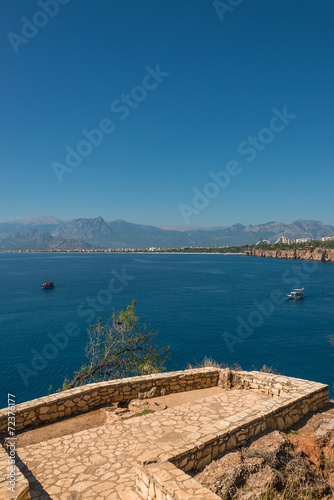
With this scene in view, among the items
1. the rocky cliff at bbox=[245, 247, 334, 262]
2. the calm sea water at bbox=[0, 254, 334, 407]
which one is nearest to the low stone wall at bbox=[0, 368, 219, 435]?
the calm sea water at bbox=[0, 254, 334, 407]

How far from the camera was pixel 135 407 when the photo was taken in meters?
9.09

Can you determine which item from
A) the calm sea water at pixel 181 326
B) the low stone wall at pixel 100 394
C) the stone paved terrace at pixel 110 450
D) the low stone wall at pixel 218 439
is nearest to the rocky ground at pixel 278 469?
the low stone wall at pixel 218 439

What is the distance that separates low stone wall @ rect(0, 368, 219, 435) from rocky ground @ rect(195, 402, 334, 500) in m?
4.12

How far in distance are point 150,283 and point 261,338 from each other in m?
49.1

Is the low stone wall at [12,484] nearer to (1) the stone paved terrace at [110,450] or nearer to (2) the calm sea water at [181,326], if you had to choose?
(1) the stone paved terrace at [110,450]

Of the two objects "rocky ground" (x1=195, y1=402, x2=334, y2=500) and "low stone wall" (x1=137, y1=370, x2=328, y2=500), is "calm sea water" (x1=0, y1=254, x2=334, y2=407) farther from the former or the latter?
"rocky ground" (x1=195, y1=402, x2=334, y2=500)

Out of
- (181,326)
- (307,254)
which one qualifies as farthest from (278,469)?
(307,254)

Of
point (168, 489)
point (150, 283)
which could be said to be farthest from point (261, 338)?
point (150, 283)

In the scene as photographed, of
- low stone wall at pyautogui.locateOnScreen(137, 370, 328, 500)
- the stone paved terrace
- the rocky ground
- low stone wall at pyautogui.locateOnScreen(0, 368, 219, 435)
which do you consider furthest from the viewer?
low stone wall at pyautogui.locateOnScreen(0, 368, 219, 435)

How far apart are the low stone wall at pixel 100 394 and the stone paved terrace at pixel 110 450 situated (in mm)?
1292

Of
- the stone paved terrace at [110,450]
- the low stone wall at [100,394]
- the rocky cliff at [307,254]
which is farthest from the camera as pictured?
the rocky cliff at [307,254]

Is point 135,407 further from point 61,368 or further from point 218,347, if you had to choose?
point 218,347

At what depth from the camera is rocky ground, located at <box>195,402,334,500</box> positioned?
16.3 ft

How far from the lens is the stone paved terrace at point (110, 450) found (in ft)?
17.4
